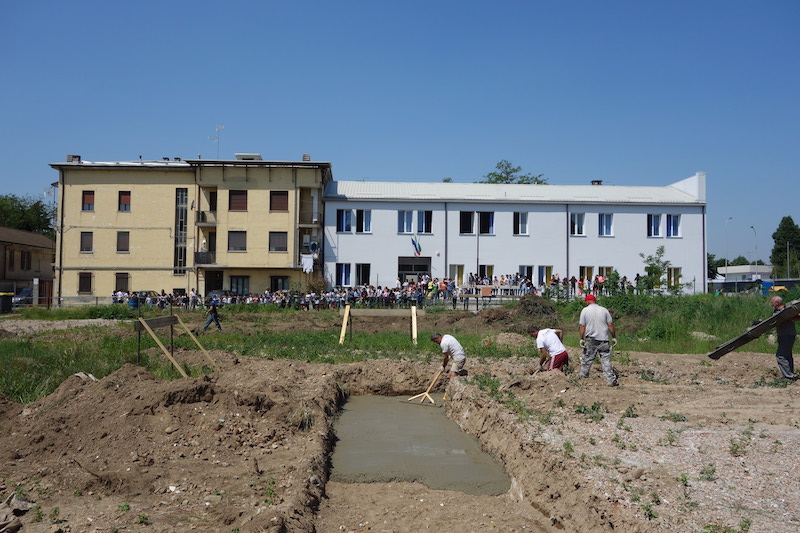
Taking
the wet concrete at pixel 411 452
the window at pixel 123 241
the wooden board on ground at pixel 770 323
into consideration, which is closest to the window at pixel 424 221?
the window at pixel 123 241

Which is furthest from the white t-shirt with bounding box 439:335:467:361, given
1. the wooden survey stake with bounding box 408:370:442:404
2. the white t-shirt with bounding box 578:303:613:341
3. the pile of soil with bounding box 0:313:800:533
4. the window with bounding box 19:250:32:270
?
the window with bounding box 19:250:32:270

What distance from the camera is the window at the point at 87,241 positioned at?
41.8m

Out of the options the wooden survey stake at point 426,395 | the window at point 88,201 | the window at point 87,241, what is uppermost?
the window at point 88,201

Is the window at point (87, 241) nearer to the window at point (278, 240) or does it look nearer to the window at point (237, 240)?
the window at point (237, 240)

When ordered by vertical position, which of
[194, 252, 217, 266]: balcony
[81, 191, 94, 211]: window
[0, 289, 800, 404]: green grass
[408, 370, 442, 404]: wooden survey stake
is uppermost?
[81, 191, 94, 211]: window

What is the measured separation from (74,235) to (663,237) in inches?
1587

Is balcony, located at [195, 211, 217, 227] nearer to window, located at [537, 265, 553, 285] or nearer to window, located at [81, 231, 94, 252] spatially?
window, located at [81, 231, 94, 252]

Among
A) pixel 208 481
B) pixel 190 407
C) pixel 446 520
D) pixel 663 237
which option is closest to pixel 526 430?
pixel 446 520

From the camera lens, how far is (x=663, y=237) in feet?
137

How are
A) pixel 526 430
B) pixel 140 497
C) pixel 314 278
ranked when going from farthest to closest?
pixel 314 278 < pixel 526 430 < pixel 140 497

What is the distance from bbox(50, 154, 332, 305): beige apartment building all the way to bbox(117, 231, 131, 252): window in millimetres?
69

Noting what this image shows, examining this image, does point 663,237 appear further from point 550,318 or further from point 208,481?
point 208,481

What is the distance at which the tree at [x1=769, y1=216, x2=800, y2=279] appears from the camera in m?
81.1

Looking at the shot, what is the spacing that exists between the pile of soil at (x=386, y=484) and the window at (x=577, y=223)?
29.6 meters
